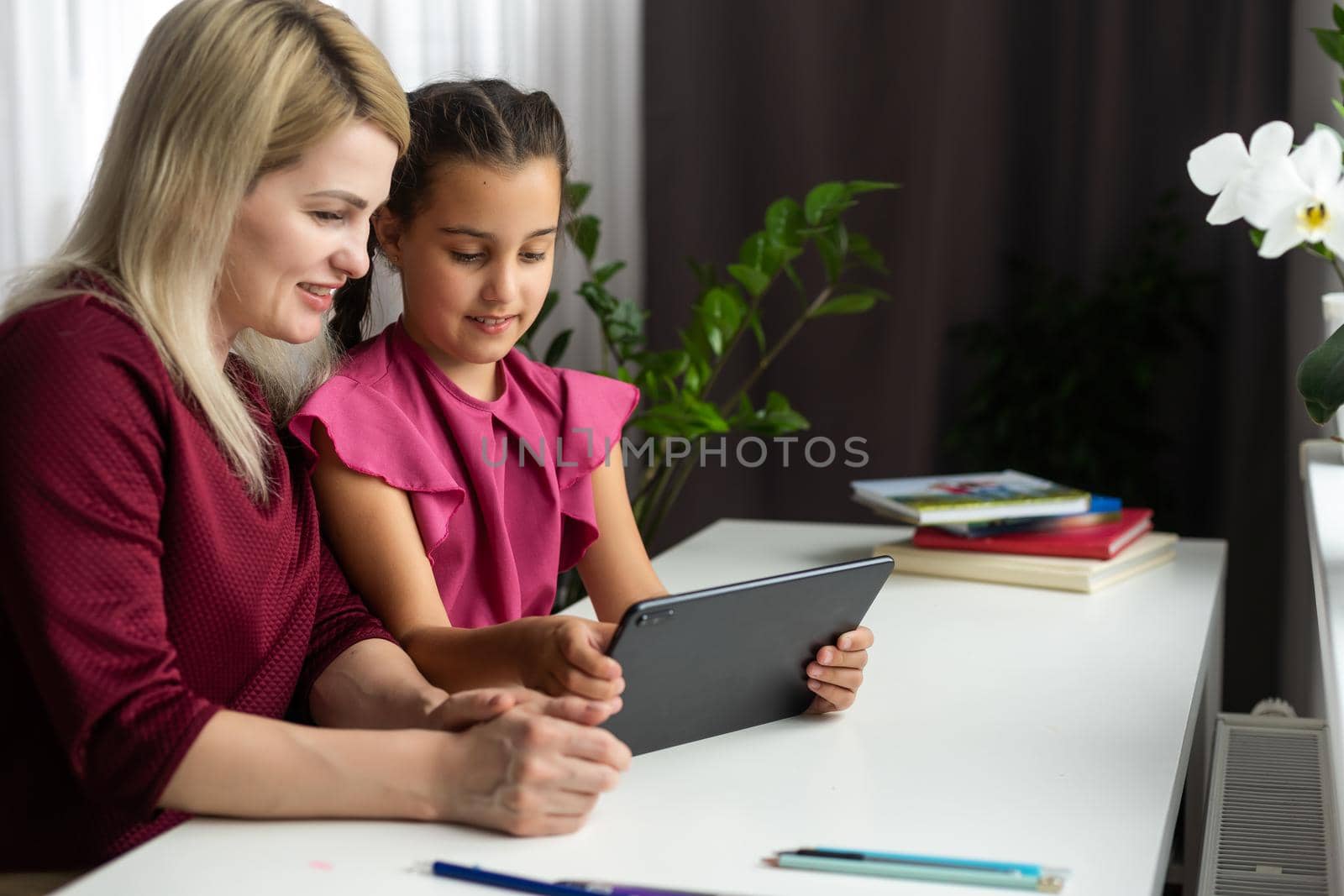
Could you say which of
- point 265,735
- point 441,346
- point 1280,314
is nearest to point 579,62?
point 1280,314

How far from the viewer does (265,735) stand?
33.5 inches

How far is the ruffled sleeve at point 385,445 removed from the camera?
3.84ft

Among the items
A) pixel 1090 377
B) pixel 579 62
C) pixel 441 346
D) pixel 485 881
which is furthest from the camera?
pixel 579 62

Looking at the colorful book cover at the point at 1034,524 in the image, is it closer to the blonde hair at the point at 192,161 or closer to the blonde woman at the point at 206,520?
the blonde woman at the point at 206,520

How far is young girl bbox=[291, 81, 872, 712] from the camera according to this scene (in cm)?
117

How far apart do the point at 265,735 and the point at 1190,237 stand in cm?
226

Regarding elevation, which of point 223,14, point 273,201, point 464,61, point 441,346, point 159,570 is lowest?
point 159,570

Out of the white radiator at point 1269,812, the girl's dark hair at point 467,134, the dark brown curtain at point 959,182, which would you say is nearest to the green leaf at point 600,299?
the dark brown curtain at point 959,182

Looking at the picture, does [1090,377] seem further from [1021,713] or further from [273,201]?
[273,201]

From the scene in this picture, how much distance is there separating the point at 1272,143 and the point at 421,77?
193 cm

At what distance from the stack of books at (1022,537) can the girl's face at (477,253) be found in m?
0.61

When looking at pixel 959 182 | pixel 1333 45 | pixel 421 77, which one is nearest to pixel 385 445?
pixel 1333 45

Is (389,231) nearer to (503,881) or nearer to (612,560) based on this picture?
(612,560)

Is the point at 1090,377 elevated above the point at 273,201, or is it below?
below
